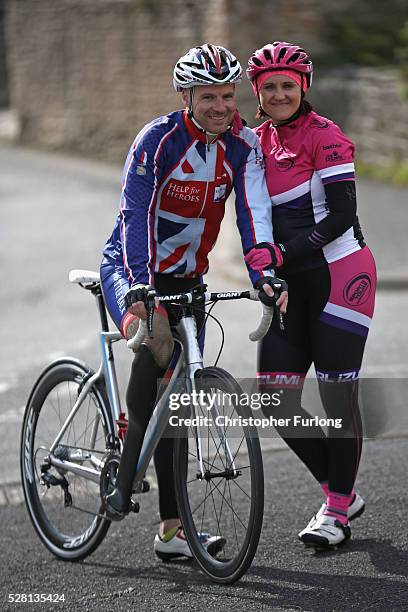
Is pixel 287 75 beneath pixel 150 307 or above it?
above

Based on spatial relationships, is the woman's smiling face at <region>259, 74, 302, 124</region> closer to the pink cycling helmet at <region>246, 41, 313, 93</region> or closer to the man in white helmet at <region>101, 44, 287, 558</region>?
the pink cycling helmet at <region>246, 41, 313, 93</region>

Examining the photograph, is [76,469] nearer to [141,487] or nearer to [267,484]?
[141,487]

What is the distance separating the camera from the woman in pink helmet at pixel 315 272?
4.54 m

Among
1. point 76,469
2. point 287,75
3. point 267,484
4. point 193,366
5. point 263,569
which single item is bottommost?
point 267,484

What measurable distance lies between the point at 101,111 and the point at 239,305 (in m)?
15.5

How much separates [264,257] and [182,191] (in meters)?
0.41

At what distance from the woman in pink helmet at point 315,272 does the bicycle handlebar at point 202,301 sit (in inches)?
8.3

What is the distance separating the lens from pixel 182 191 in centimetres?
444

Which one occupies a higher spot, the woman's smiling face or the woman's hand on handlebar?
the woman's smiling face

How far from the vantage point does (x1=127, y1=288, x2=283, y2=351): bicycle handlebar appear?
418 cm

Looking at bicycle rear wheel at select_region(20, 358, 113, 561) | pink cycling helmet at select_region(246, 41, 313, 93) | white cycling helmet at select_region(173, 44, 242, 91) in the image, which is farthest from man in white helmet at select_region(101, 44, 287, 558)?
bicycle rear wheel at select_region(20, 358, 113, 561)

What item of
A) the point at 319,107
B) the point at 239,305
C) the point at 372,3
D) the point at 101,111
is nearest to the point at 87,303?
the point at 239,305

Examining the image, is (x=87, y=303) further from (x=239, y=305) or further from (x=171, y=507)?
(x=171, y=507)

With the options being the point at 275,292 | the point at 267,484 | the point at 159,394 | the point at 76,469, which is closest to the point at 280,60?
the point at 275,292
